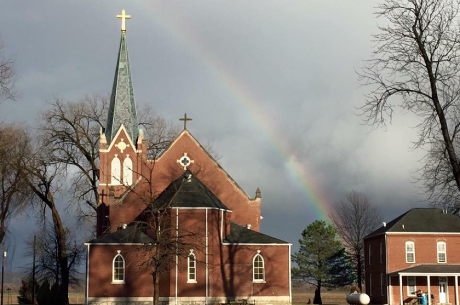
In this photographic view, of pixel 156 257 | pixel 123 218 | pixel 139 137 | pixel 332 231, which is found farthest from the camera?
pixel 332 231

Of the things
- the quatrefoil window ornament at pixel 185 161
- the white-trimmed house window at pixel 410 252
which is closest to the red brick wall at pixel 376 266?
the white-trimmed house window at pixel 410 252

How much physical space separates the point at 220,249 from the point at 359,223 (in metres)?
37.2

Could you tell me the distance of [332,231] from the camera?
8206 cm

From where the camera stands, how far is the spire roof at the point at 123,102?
2509 inches

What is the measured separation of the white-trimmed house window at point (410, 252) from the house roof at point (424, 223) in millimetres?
1198

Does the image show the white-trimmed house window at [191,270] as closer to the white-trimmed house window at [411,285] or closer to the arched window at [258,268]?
the arched window at [258,268]

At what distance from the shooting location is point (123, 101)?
216 ft

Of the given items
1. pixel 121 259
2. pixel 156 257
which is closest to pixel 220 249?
pixel 121 259

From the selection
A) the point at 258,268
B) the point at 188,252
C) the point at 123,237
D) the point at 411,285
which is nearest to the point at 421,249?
the point at 411,285

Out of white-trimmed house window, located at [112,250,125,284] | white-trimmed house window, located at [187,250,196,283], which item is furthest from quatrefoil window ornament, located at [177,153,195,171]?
white-trimmed house window, located at [112,250,125,284]

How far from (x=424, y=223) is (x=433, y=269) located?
5.13 metres

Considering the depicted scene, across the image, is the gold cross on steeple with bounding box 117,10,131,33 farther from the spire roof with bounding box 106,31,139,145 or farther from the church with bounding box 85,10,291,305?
the church with bounding box 85,10,291,305

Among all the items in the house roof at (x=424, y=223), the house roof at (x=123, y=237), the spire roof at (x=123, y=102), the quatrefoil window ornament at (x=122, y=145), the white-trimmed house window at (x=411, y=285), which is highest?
the spire roof at (x=123, y=102)

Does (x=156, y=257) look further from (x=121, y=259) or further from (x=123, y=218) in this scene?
(x=123, y=218)
